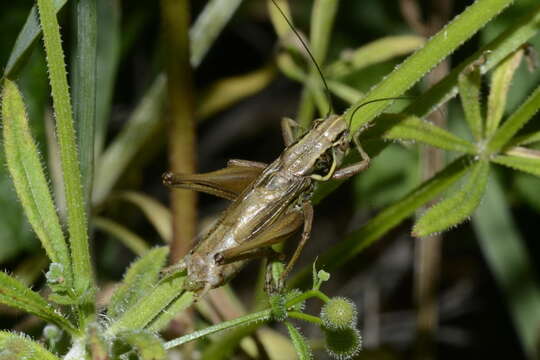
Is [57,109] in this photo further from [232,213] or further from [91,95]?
[232,213]

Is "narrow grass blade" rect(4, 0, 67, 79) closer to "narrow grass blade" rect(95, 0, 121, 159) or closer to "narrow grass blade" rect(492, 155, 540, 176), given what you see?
"narrow grass blade" rect(95, 0, 121, 159)

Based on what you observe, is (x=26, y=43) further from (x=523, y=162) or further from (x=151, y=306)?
(x=523, y=162)

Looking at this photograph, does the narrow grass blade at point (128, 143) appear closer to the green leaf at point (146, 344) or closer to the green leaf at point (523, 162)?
the green leaf at point (523, 162)

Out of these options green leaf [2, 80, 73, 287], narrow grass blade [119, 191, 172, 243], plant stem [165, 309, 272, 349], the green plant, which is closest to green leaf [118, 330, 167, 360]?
the green plant

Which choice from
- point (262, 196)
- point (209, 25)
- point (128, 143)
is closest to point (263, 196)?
point (262, 196)

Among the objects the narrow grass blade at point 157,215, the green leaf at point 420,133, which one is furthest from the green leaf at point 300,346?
the narrow grass blade at point 157,215

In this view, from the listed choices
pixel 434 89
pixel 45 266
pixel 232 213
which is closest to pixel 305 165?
pixel 232 213
